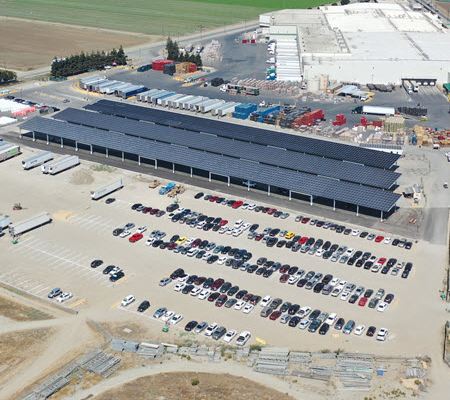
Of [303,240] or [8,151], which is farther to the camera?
[8,151]

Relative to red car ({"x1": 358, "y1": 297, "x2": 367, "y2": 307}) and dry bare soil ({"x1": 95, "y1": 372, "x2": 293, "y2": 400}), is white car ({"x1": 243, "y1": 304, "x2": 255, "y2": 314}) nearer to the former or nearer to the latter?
dry bare soil ({"x1": 95, "y1": 372, "x2": 293, "y2": 400})

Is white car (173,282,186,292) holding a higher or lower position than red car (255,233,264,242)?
lower

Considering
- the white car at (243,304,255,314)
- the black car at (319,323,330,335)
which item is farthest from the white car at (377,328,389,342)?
the white car at (243,304,255,314)

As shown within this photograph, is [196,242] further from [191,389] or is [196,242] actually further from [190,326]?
[191,389]

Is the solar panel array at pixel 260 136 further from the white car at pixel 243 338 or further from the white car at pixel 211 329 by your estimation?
the white car at pixel 243 338

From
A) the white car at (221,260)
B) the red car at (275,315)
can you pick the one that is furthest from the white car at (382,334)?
the white car at (221,260)

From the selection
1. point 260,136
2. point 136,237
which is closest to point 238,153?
point 260,136

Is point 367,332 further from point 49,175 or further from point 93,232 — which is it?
point 49,175
